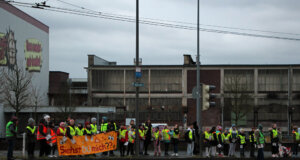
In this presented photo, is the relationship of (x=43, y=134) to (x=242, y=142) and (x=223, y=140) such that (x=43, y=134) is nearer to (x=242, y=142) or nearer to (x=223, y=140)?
(x=223, y=140)

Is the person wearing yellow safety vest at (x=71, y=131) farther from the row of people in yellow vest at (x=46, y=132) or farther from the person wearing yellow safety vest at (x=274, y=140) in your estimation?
the person wearing yellow safety vest at (x=274, y=140)

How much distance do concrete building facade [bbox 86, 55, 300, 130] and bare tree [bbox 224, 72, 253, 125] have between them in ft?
0.59

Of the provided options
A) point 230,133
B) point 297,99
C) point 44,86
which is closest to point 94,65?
point 44,86

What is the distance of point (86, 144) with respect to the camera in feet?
73.6

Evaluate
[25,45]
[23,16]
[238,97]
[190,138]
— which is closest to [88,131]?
[190,138]

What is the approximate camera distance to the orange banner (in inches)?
854

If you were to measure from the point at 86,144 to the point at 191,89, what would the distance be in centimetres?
4483

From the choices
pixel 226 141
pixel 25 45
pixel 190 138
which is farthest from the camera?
pixel 25 45

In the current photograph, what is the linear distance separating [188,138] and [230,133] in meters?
2.61

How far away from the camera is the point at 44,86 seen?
74062mm

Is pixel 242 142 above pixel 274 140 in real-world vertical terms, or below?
below

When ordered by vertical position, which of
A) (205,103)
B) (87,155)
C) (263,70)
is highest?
(263,70)

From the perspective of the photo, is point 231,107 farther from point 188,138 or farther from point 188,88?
point 188,138

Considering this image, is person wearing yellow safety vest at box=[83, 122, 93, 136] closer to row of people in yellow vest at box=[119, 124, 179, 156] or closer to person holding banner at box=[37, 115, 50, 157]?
person holding banner at box=[37, 115, 50, 157]
